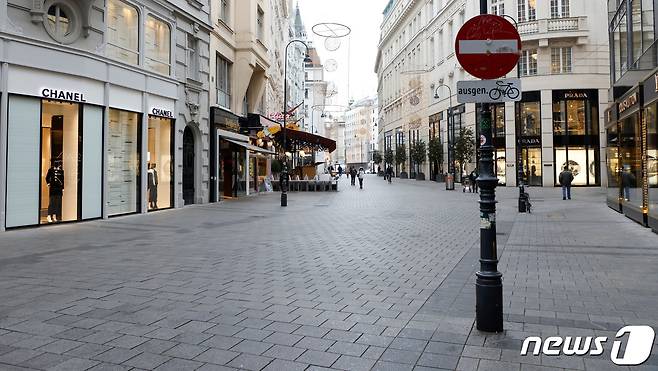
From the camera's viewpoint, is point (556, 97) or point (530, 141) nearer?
point (556, 97)

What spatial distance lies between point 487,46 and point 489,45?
0.9 inches

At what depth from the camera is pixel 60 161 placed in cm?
1470

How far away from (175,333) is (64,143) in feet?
39.7

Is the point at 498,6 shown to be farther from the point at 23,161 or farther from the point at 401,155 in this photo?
the point at 23,161

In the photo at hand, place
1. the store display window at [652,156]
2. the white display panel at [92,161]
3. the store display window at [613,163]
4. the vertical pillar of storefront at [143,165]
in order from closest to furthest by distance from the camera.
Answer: the store display window at [652,156]
the white display panel at [92,161]
the store display window at [613,163]
the vertical pillar of storefront at [143,165]

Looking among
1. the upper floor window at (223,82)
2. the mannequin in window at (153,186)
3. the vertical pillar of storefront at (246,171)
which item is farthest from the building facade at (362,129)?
the mannequin in window at (153,186)

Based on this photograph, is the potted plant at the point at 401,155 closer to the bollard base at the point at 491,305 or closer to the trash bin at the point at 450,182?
the trash bin at the point at 450,182

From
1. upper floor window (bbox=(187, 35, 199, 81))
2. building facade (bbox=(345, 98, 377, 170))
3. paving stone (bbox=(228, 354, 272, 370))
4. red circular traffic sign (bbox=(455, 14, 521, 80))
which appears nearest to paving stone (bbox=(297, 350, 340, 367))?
paving stone (bbox=(228, 354, 272, 370))

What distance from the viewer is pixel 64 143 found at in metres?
14.8

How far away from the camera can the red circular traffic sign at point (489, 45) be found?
4.94 metres

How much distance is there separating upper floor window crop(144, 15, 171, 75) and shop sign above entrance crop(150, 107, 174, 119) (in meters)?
1.56

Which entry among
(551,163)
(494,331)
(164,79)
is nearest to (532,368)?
(494,331)

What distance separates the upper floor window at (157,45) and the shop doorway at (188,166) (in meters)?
3.34

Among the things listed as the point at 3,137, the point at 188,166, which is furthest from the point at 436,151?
the point at 3,137
